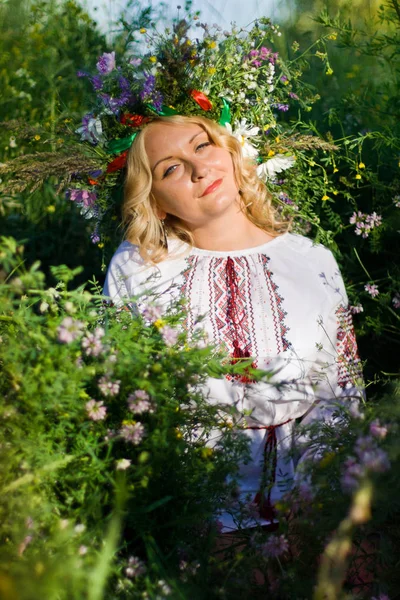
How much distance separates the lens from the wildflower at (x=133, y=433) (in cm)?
144

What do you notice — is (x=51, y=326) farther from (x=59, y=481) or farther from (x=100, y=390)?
(x=59, y=481)

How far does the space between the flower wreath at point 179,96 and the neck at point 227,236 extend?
0.26m

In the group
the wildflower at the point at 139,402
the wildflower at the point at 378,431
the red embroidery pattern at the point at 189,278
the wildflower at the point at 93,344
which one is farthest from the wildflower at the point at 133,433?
the red embroidery pattern at the point at 189,278

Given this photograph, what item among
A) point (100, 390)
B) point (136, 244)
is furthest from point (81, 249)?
point (100, 390)

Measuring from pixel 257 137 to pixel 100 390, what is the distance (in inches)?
57.4

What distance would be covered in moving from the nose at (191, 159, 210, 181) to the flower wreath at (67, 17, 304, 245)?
0.22 metres

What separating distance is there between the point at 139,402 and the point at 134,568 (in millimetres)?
321

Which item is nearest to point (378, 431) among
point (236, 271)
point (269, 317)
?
point (269, 317)

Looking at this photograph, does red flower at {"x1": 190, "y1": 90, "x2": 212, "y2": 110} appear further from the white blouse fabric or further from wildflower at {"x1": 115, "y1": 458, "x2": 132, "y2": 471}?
wildflower at {"x1": 115, "y1": 458, "x2": 132, "y2": 471}

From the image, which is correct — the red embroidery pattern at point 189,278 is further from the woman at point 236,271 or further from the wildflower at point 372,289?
the wildflower at point 372,289

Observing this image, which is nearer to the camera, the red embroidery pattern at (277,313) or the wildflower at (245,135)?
the red embroidery pattern at (277,313)

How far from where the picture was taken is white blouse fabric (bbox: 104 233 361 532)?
2219 millimetres

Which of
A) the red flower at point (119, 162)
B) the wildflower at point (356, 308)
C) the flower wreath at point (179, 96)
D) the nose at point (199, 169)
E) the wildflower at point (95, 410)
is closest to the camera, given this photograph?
the wildflower at point (95, 410)

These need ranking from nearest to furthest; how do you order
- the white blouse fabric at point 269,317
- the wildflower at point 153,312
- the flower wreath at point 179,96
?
the wildflower at point 153,312 → the white blouse fabric at point 269,317 → the flower wreath at point 179,96
